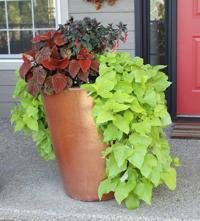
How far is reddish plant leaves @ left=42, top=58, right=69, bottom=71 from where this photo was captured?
2.97m

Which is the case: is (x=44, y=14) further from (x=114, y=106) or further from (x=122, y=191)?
(x=122, y=191)

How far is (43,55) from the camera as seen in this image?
2.99 meters

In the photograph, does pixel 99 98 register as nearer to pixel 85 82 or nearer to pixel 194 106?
pixel 85 82

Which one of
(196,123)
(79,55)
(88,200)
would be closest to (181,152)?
→ (196,123)

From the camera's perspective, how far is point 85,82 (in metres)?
3.03

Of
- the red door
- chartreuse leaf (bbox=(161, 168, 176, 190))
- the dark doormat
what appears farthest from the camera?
the red door

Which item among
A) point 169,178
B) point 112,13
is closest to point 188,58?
point 112,13

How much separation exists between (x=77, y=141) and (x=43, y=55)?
0.56m

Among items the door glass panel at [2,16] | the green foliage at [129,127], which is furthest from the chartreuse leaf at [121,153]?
the door glass panel at [2,16]

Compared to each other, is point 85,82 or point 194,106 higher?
point 85,82

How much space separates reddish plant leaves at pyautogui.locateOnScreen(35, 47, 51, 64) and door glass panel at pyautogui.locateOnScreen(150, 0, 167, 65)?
7.65ft

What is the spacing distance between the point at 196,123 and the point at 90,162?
2.23 m

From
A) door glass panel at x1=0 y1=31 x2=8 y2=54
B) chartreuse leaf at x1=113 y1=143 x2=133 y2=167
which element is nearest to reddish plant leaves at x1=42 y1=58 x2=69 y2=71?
chartreuse leaf at x1=113 y1=143 x2=133 y2=167

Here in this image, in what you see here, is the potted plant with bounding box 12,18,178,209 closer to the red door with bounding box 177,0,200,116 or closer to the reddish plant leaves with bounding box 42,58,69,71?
the reddish plant leaves with bounding box 42,58,69,71
